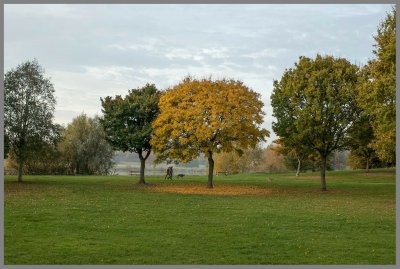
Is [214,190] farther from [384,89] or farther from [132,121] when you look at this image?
[384,89]

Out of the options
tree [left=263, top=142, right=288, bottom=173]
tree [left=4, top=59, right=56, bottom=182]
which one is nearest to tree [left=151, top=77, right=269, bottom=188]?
tree [left=4, top=59, right=56, bottom=182]

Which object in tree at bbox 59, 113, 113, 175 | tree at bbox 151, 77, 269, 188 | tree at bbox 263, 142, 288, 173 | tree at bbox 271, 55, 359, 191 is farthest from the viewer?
tree at bbox 263, 142, 288, 173

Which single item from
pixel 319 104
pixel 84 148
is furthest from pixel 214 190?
→ pixel 84 148

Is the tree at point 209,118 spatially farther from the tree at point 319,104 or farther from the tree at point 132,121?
the tree at point 132,121

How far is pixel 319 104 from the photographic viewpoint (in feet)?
131

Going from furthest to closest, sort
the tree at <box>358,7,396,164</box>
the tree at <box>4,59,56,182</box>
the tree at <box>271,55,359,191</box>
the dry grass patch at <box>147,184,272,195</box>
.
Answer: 1. the tree at <box>4,59,56,182</box>
2. the tree at <box>271,55,359,191</box>
3. the dry grass patch at <box>147,184,272,195</box>
4. the tree at <box>358,7,396,164</box>

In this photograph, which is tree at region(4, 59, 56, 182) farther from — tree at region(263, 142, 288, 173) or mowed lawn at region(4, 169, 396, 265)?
tree at region(263, 142, 288, 173)

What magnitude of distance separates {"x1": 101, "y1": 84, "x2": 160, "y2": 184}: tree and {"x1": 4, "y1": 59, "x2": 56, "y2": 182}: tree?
646cm

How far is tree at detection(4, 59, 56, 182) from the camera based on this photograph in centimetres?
4703

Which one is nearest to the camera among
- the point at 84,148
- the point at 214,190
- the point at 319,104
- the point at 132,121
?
the point at 319,104

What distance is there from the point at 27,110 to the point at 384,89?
1360 inches

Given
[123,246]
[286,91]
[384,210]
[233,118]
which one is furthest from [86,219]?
[286,91]

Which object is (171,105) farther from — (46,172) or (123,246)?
(46,172)

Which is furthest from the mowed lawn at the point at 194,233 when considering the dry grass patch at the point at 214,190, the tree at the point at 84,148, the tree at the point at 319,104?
the tree at the point at 84,148
